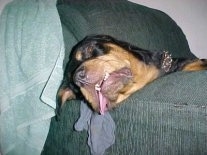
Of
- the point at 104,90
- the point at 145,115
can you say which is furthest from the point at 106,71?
the point at 145,115

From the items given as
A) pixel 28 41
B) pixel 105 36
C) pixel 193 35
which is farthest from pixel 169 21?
pixel 28 41

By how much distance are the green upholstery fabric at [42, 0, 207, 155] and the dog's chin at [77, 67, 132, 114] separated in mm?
112

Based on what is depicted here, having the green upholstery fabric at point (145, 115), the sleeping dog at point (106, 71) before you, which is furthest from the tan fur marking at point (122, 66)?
the green upholstery fabric at point (145, 115)

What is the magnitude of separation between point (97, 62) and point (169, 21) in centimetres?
140

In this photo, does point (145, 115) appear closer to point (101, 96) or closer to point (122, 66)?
point (101, 96)

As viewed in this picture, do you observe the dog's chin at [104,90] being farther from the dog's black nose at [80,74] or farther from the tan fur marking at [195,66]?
the tan fur marking at [195,66]

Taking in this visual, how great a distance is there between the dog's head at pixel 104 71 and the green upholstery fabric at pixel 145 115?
0.28ft

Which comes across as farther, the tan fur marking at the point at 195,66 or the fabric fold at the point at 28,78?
the tan fur marking at the point at 195,66

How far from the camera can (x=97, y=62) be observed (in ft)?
5.28

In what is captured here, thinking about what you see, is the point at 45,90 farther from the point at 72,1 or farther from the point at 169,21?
the point at 169,21

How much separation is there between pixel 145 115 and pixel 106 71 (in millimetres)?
453

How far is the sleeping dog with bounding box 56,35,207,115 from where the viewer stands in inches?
59.2

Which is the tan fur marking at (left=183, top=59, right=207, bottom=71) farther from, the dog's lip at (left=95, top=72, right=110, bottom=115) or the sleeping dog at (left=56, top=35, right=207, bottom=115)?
the dog's lip at (left=95, top=72, right=110, bottom=115)

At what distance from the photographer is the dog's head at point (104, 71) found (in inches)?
59.2
